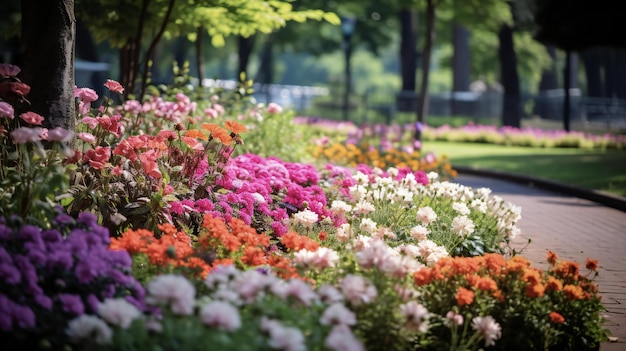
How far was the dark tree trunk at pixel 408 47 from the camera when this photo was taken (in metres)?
38.6

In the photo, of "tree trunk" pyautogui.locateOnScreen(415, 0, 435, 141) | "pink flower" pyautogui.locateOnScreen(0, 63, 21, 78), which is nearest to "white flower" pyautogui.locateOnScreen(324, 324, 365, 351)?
"pink flower" pyautogui.locateOnScreen(0, 63, 21, 78)

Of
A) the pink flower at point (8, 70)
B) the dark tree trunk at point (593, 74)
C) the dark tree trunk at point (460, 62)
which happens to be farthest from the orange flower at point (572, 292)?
the dark tree trunk at point (593, 74)

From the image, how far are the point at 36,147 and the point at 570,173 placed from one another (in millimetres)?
12958

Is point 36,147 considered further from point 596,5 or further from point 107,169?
point 596,5

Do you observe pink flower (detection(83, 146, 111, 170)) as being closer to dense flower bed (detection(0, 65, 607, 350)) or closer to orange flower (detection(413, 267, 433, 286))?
dense flower bed (detection(0, 65, 607, 350))

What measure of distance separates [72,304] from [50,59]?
315cm

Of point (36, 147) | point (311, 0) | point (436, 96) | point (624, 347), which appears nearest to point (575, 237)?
point (624, 347)

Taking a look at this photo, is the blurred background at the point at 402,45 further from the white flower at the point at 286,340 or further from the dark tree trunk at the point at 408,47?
the white flower at the point at 286,340

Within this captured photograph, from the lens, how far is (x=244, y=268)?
5434 millimetres

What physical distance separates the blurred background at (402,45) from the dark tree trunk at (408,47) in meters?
0.05

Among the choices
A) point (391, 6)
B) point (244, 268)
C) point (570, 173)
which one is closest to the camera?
point (244, 268)

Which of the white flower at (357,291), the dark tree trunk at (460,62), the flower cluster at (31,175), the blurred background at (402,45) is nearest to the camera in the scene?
the white flower at (357,291)

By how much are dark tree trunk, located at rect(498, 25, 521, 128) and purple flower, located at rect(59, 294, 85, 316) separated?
101 feet

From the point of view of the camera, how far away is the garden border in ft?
41.7
